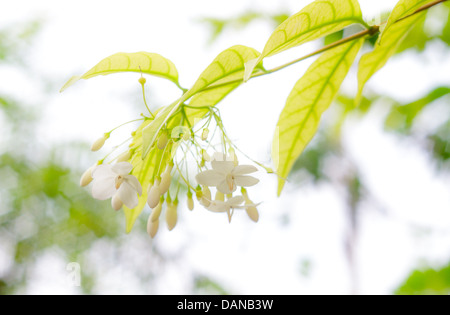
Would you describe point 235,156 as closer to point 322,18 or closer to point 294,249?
point 322,18

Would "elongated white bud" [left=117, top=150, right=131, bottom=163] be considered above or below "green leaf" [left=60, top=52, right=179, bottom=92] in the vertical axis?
below

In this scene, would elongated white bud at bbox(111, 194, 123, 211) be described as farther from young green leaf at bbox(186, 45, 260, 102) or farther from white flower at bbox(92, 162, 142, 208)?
young green leaf at bbox(186, 45, 260, 102)

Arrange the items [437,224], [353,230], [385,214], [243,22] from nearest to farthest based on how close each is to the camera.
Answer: [243,22]
[437,224]
[385,214]
[353,230]

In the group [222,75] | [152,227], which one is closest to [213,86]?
[222,75]

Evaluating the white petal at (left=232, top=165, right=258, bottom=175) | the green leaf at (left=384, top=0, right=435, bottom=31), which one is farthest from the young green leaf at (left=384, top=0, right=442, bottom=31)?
the white petal at (left=232, top=165, right=258, bottom=175)
